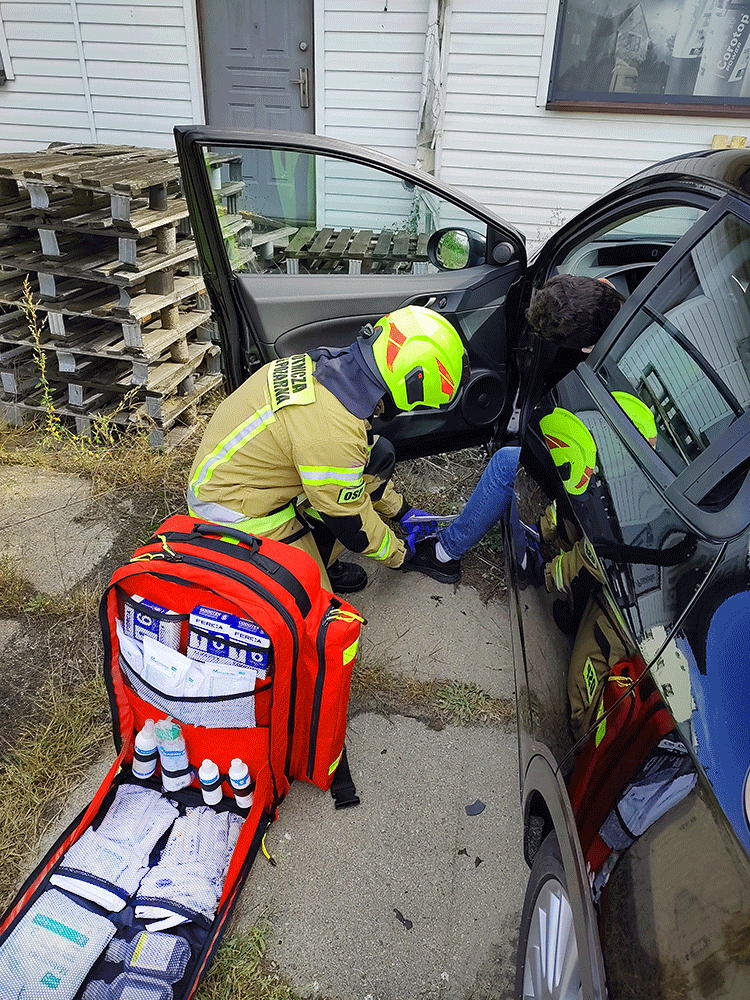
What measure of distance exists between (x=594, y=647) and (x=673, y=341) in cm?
74

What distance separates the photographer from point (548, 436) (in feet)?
6.18

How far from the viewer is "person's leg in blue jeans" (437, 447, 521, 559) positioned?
252cm

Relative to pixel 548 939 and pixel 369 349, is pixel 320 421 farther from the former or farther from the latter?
pixel 548 939

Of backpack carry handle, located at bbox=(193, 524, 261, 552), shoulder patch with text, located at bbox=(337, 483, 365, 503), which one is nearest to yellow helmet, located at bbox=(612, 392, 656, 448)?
shoulder patch with text, located at bbox=(337, 483, 365, 503)

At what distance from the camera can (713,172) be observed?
1580 mm

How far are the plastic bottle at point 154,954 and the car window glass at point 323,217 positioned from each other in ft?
7.37

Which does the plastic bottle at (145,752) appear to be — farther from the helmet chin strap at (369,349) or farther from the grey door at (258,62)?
the grey door at (258,62)

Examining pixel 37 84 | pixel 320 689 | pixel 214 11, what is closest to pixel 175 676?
pixel 320 689

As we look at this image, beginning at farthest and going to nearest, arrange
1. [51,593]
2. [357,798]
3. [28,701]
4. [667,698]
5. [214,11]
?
1. [214,11]
2. [51,593]
3. [28,701]
4. [357,798]
5. [667,698]

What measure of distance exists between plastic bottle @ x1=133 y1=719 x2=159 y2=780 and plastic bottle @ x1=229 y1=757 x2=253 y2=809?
0.81 ft

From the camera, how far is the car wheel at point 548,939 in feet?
3.86

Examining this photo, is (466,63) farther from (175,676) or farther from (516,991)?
(516,991)

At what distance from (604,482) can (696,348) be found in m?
0.34

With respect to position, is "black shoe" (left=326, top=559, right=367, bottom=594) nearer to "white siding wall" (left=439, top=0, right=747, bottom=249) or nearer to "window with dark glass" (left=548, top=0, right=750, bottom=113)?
"white siding wall" (left=439, top=0, right=747, bottom=249)
